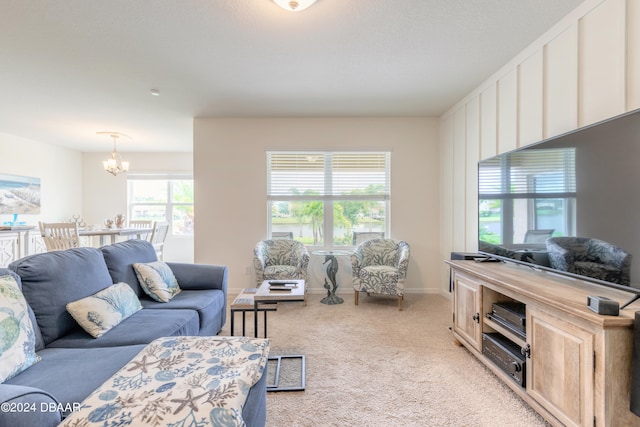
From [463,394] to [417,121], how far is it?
351 cm

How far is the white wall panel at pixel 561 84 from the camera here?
2037 millimetres

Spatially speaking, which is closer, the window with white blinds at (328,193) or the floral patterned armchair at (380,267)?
the floral patterned armchair at (380,267)

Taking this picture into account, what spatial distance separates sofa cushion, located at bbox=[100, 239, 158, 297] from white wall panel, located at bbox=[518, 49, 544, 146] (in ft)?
11.6

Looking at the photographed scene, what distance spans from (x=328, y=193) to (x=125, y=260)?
106 inches

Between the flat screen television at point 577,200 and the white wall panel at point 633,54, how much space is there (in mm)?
435

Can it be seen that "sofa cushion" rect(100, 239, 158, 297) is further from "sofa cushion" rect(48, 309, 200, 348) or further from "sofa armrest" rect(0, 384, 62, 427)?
"sofa armrest" rect(0, 384, 62, 427)

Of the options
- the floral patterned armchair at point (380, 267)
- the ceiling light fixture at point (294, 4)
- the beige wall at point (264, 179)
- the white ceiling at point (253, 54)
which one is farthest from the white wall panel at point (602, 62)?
the beige wall at point (264, 179)

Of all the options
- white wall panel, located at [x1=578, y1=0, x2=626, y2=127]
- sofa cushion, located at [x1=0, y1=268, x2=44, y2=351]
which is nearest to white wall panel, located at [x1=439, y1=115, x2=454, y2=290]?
white wall panel, located at [x1=578, y1=0, x2=626, y2=127]

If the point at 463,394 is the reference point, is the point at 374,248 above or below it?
above

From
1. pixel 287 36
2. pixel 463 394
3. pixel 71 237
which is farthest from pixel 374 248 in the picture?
pixel 71 237

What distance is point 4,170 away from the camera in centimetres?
489

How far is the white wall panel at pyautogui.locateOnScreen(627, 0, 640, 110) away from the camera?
1639 mm

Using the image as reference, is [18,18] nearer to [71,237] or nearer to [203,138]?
[203,138]

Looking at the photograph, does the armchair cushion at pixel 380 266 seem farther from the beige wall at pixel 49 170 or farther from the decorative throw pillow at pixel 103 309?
the beige wall at pixel 49 170
